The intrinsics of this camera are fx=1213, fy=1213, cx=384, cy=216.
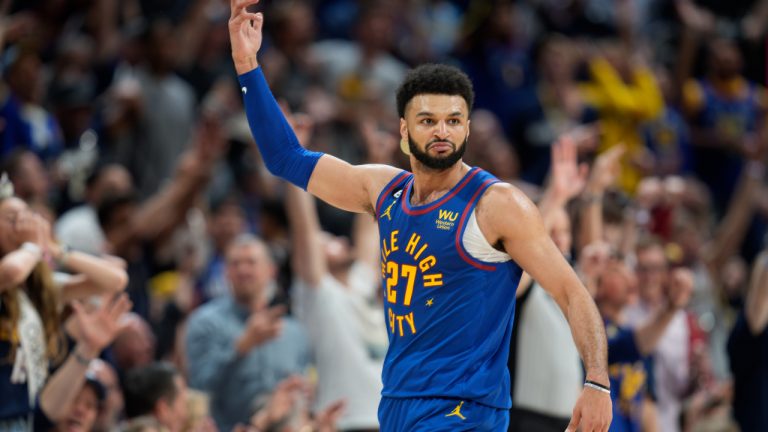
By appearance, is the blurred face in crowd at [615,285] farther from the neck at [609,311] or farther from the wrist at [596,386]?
the wrist at [596,386]

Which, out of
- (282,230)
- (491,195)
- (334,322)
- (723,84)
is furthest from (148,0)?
(491,195)

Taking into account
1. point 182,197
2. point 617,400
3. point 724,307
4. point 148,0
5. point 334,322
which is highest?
point 148,0

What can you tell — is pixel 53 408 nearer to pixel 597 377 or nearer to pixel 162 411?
pixel 162 411

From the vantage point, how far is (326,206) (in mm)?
11086

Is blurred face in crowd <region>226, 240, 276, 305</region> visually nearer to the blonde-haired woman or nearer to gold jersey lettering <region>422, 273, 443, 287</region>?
the blonde-haired woman

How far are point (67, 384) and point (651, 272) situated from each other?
441cm

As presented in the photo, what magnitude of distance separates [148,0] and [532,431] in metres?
7.03

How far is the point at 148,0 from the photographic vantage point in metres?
12.2

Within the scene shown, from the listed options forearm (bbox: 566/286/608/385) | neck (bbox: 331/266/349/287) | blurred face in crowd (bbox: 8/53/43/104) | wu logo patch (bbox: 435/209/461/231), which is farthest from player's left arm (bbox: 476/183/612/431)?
blurred face in crowd (bbox: 8/53/43/104)

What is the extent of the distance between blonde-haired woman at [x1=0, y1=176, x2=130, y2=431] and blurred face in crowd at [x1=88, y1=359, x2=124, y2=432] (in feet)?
1.40

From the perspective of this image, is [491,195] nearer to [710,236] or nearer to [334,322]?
[334,322]

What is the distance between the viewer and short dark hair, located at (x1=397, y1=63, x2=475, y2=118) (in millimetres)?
5086

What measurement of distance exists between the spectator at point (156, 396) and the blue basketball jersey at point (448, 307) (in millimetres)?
1857

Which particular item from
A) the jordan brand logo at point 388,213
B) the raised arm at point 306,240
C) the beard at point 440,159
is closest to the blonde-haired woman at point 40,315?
the raised arm at point 306,240
